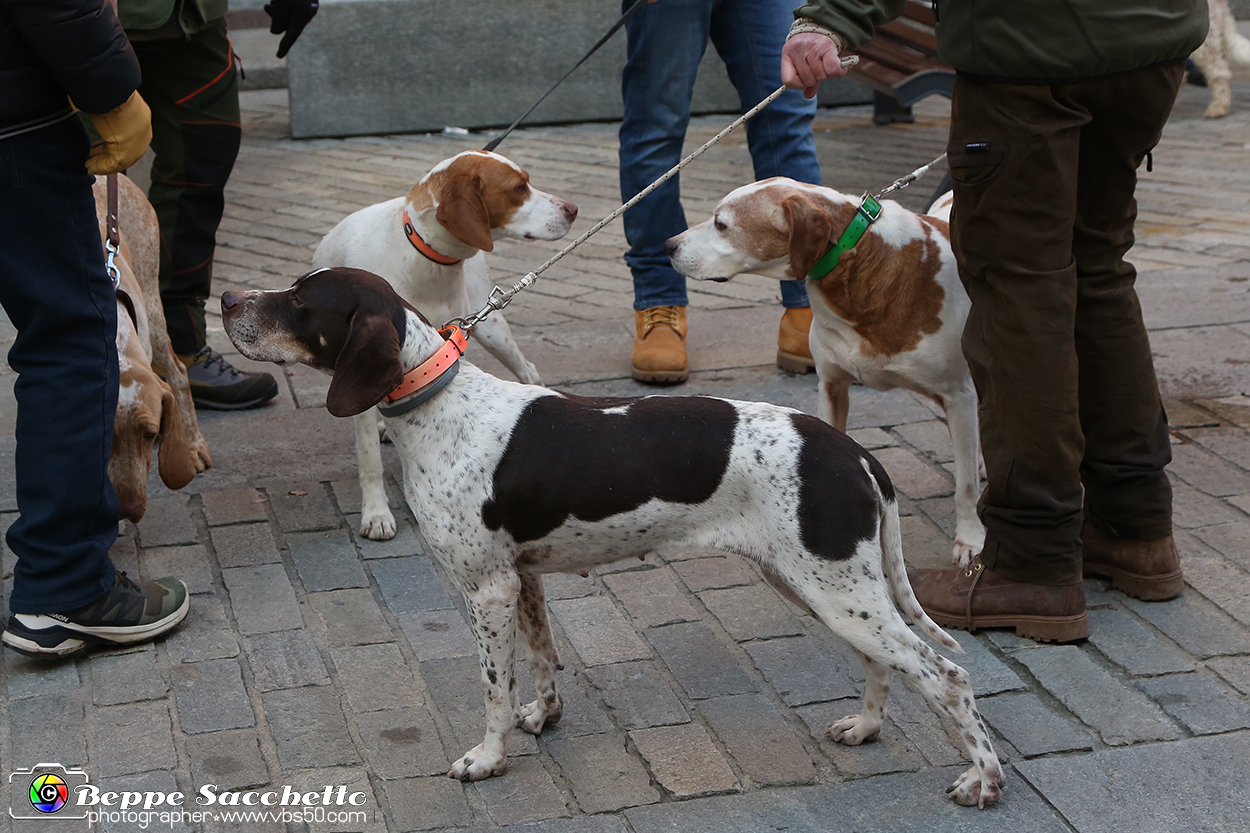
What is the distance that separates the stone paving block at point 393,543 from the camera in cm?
389

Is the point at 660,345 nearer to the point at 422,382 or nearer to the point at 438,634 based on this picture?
the point at 438,634

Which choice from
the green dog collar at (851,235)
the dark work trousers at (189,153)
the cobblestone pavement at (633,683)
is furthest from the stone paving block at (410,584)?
the dark work trousers at (189,153)

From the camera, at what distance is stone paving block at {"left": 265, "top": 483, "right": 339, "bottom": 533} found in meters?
4.09

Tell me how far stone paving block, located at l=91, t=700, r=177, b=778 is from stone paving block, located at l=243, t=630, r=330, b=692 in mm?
171

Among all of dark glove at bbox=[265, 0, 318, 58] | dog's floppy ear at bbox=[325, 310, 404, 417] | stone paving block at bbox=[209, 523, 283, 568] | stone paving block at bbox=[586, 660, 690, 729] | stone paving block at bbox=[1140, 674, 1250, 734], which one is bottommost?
stone paving block at bbox=[209, 523, 283, 568]

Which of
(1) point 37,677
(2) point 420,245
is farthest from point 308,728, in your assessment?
(2) point 420,245

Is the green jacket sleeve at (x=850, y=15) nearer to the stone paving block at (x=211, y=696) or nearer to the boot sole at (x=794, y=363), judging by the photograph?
the boot sole at (x=794, y=363)

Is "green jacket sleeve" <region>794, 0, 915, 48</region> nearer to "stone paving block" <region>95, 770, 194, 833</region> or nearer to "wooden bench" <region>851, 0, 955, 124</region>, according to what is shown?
"stone paving block" <region>95, 770, 194, 833</region>

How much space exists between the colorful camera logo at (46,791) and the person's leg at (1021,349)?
2.18m

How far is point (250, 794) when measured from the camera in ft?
9.00

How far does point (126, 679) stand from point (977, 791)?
6.92 ft

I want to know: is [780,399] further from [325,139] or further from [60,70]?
[325,139]

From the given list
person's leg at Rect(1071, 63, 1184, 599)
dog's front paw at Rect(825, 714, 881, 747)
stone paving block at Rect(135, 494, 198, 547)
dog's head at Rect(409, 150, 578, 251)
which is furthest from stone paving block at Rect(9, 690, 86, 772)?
person's leg at Rect(1071, 63, 1184, 599)

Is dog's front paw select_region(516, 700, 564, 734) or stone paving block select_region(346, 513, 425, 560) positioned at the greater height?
dog's front paw select_region(516, 700, 564, 734)
